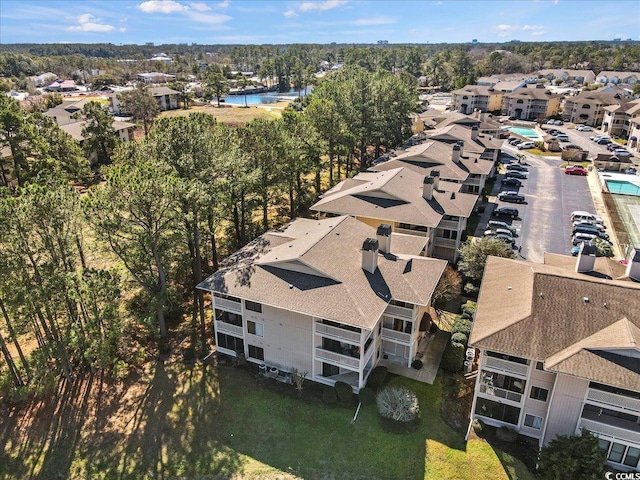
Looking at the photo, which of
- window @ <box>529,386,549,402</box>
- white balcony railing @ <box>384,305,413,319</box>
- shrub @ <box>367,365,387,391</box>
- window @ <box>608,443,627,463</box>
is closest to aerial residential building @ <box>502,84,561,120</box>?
white balcony railing @ <box>384,305,413,319</box>

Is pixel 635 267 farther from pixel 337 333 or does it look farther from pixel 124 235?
pixel 124 235

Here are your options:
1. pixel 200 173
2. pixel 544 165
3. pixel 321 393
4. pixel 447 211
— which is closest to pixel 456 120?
pixel 544 165

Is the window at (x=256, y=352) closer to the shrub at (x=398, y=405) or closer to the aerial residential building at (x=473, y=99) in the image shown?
the shrub at (x=398, y=405)

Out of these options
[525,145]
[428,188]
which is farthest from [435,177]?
[525,145]

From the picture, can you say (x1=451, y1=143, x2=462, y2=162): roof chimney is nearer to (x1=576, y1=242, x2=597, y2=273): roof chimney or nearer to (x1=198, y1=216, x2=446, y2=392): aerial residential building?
(x1=198, y1=216, x2=446, y2=392): aerial residential building

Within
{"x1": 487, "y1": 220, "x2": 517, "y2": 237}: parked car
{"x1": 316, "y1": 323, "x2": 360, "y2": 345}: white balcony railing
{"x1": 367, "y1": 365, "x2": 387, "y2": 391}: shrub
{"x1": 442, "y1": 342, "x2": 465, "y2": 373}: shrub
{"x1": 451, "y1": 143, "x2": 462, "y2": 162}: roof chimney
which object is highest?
{"x1": 451, "y1": 143, "x2": 462, "y2": 162}: roof chimney

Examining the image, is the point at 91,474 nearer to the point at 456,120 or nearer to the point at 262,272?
the point at 262,272
